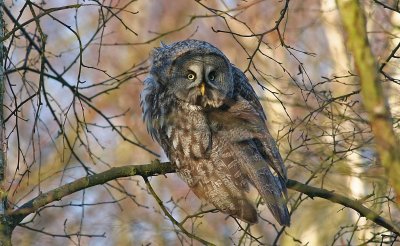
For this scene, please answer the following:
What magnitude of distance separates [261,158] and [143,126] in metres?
13.5

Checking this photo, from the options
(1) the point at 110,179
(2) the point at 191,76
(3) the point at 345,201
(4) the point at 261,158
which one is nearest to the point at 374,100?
(3) the point at 345,201

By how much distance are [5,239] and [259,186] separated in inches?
57.0

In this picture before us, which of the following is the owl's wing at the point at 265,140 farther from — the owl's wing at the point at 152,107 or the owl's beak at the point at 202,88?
the owl's wing at the point at 152,107

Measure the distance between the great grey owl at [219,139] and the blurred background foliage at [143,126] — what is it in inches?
5.6

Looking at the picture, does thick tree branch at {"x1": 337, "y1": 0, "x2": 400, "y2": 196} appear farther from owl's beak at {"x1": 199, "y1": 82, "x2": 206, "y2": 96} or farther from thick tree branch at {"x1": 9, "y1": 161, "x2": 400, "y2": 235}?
owl's beak at {"x1": 199, "y1": 82, "x2": 206, "y2": 96}

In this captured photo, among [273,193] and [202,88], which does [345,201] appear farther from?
[202,88]

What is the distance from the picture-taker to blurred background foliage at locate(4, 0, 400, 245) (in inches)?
165

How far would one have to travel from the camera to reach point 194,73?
5.13 meters

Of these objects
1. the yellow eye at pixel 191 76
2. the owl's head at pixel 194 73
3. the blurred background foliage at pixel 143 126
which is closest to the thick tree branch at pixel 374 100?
the blurred background foliage at pixel 143 126

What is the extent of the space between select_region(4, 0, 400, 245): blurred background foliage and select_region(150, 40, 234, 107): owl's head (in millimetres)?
159

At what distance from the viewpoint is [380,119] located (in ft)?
6.98

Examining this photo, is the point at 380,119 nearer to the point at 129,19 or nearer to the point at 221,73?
the point at 221,73

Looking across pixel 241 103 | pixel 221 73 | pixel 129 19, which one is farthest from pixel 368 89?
pixel 129 19

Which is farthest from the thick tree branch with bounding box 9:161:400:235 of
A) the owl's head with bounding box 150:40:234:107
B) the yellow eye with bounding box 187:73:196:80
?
the yellow eye with bounding box 187:73:196:80
